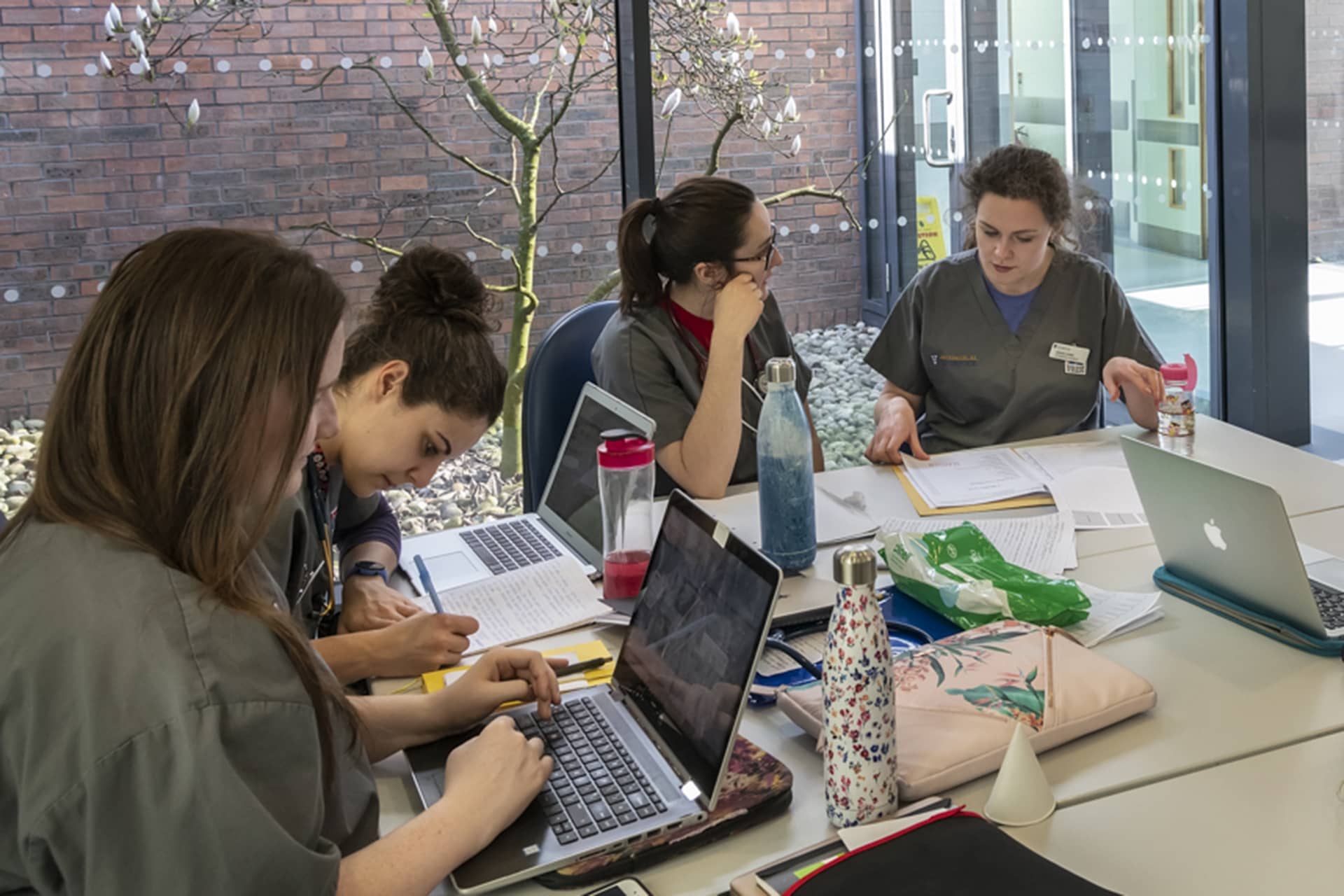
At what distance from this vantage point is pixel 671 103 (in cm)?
345

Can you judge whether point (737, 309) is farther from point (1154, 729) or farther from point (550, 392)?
point (1154, 729)

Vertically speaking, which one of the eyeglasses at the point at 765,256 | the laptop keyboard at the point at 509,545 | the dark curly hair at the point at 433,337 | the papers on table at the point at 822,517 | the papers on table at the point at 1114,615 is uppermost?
the eyeglasses at the point at 765,256

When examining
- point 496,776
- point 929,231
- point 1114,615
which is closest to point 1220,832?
point 1114,615

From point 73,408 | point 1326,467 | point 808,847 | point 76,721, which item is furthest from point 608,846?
point 1326,467

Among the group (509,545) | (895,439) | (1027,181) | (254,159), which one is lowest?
(509,545)

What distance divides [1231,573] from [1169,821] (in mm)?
519

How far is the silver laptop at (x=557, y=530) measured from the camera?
6.01ft

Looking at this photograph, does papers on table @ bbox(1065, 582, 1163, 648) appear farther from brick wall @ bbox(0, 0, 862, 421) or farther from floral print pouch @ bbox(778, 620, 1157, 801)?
brick wall @ bbox(0, 0, 862, 421)

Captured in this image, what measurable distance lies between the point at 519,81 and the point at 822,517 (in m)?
→ 1.90

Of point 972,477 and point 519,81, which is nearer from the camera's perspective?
point 972,477

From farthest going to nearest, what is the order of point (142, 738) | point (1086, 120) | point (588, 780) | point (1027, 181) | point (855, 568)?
1. point (1086, 120)
2. point (1027, 181)
3. point (588, 780)
4. point (855, 568)
5. point (142, 738)

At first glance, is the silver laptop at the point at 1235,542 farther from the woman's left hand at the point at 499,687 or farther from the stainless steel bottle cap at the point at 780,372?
the woman's left hand at the point at 499,687

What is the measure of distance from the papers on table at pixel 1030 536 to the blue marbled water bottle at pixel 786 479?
0.19 meters

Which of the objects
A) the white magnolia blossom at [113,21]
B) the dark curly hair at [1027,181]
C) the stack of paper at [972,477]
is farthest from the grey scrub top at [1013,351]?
the white magnolia blossom at [113,21]
